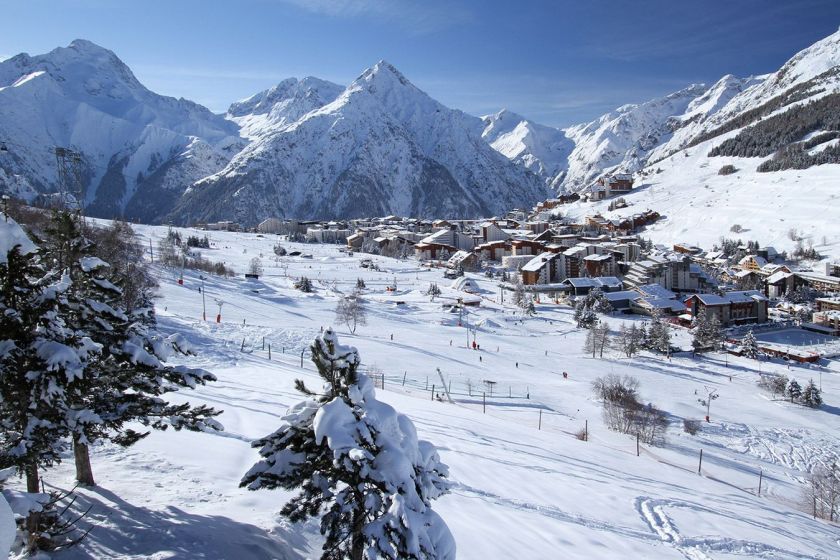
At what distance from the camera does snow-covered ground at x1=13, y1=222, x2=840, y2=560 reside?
7.07 meters

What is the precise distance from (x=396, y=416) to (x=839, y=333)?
61372 mm

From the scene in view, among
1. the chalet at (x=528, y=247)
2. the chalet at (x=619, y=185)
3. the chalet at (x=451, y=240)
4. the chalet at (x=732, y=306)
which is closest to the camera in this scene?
the chalet at (x=732, y=306)

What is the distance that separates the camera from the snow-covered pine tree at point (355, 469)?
4387 mm

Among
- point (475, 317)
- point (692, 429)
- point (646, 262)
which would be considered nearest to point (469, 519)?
point (692, 429)

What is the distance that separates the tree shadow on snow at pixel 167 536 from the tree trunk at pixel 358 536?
6.19ft

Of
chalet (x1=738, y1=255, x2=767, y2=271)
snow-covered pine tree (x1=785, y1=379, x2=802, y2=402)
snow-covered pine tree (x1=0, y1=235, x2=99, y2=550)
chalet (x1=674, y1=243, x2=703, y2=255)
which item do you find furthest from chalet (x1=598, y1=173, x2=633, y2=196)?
snow-covered pine tree (x1=0, y1=235, x2=99, y2=550)

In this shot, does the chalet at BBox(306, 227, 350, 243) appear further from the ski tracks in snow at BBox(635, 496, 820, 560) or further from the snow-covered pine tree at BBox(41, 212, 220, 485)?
the snow-covered pine tree at BBox(41, 212, 220, 485)

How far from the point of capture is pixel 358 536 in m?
4.74

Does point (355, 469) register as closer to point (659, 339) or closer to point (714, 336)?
point (659, 339)

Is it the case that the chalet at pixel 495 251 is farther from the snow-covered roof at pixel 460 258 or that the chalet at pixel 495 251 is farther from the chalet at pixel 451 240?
the snow-covered roof at pixel 460 258

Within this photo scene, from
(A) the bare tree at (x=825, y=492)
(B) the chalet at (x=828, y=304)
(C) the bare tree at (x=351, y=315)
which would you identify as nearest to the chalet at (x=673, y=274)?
(B) the chalet at (x=828, y=304)

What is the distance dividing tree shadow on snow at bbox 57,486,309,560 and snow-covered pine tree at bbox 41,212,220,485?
38.9 inches

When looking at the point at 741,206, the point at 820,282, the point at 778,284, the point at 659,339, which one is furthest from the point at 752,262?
the point at 659,339

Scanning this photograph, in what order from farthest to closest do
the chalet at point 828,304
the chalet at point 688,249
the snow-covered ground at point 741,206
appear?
the chalet at point 688,249 < the snow-covered ground at point 741,206 < the chalet at point 828,304
